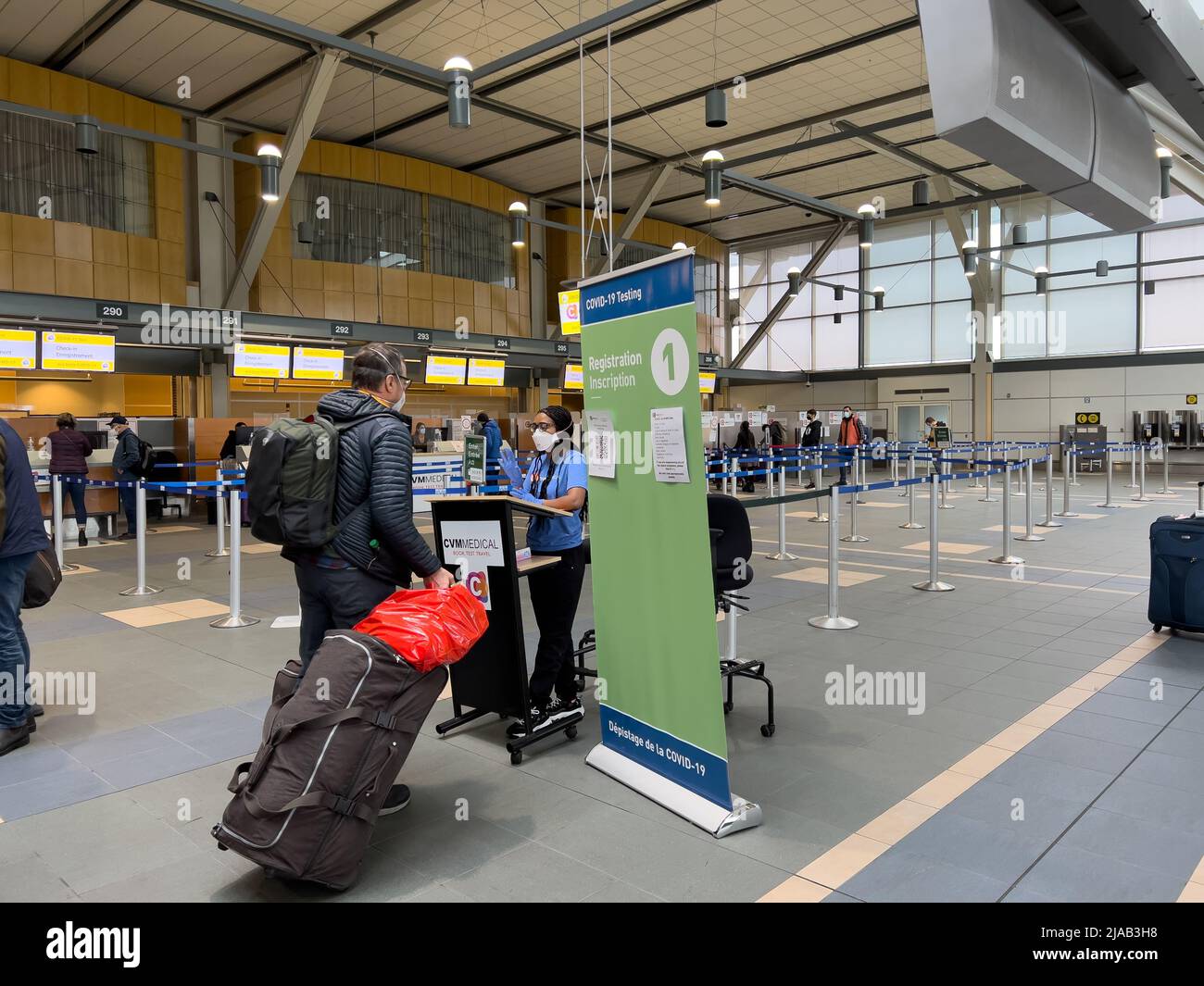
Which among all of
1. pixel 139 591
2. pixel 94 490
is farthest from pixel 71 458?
pixel 139 591

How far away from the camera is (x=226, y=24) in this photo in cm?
1236

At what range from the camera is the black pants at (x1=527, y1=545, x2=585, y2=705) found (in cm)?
417

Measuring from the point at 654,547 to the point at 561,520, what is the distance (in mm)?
903

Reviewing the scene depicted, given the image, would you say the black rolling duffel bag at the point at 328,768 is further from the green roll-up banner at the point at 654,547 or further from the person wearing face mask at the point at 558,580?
the person wearing face mask at the point at 558,580

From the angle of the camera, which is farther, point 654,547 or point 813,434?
point 813,434

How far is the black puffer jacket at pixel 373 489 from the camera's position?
313cm

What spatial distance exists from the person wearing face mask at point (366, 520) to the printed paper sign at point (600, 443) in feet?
2.70

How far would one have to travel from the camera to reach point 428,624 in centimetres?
290

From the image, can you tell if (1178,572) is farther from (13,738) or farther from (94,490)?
(94,490)

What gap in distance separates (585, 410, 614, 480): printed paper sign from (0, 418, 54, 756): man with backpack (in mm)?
2637

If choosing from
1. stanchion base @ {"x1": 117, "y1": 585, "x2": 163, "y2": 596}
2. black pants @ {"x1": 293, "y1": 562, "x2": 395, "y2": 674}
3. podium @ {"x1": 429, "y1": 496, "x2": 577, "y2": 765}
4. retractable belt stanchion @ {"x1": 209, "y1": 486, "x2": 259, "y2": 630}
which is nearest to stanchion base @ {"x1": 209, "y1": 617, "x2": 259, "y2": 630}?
retractable belt stanchion @ {"x1": 209, "y1": 486, "x2": 259, "y2": 630}

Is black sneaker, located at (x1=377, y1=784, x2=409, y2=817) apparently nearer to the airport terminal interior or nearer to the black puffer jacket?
the airport terminal interior
